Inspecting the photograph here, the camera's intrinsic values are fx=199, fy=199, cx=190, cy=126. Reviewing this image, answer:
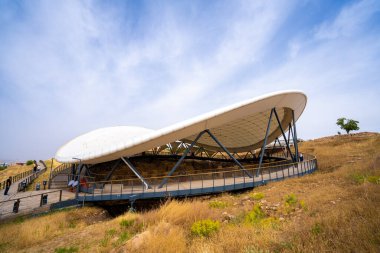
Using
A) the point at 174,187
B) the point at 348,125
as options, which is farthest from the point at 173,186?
the point at 348,125

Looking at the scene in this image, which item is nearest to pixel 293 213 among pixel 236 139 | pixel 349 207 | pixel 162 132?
pixel 349 207

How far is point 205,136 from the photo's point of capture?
3111cm


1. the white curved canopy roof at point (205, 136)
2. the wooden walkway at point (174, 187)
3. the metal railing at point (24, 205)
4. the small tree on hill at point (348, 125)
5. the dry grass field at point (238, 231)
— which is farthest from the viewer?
the small tree on hill at point (348, 125)

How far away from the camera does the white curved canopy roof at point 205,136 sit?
1348 cm

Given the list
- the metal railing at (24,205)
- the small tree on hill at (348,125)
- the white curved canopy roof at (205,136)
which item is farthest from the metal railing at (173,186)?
the small tree on hill at (348,125)

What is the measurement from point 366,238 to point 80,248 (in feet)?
23.2

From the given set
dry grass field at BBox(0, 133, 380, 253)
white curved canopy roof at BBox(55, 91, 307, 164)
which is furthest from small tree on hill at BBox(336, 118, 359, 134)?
dry grass field at BBox(0, 133, 380, 253)

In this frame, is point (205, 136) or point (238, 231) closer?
point (238, 231)

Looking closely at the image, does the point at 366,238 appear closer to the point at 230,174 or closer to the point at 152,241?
the point at 152,241

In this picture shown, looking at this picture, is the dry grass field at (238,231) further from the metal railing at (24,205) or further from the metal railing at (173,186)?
Result: the metal railing at (173,186)

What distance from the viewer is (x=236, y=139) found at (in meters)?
33.3

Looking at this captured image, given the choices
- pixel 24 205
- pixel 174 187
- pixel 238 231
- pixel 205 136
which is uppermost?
pixel 205 136

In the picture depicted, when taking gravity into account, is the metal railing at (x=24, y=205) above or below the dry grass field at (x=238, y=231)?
below

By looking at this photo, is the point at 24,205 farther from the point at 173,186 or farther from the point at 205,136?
the point at 205,136
